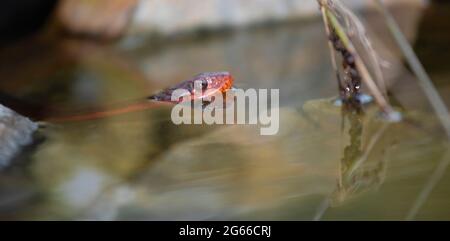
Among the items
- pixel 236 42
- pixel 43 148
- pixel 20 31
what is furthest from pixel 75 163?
pixel 20 31

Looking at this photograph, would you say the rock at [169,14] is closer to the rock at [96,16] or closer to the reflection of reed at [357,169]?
the rock at [96,16]

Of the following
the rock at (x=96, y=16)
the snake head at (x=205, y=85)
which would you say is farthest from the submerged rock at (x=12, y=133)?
the rock at (x=96, y=16)

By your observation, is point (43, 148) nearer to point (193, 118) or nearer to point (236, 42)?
point (193, 118)

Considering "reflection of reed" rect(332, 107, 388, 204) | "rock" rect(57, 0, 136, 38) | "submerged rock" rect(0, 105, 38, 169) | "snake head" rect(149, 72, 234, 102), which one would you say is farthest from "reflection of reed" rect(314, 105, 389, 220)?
"rock" rect(57, 0, 136, 38)

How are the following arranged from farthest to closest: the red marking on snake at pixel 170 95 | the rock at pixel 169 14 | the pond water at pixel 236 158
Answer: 1. the rock at pixel 169 14
2. the red marking on snake at pixel 170 95
3. the pond water at pixel 236 158

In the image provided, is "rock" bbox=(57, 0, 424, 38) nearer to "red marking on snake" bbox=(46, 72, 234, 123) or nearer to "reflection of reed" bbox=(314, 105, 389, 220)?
"red marking on snake" bbox=(46, 72, 234, 123)

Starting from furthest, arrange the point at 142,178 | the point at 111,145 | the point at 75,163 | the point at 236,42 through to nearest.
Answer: the point at 236,42, the point at 111,145, the point at 75,163, the point at 142,178
